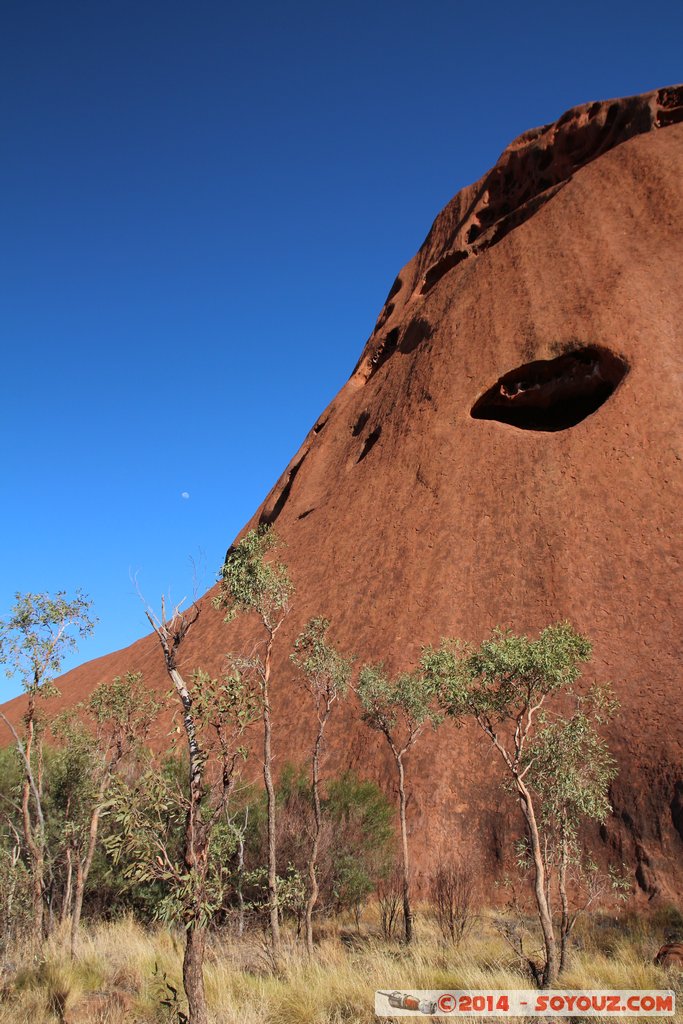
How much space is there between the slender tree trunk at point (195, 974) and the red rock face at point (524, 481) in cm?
1049

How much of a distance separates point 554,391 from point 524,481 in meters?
6.47

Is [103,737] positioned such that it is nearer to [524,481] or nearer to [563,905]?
[563,905]

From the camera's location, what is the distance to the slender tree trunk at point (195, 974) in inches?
240

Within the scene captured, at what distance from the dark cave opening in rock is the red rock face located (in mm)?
103

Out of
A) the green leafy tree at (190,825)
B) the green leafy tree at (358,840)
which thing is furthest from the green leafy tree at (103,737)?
the green leafy tree at (190,825)

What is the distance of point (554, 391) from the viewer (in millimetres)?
27906

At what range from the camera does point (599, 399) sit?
90.6 ft

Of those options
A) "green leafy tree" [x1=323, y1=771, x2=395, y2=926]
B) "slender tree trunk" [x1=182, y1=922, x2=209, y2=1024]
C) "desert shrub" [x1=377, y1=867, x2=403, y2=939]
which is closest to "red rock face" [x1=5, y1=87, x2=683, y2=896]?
"desert shrub" [x1=377, y1=867, x2=403, y2=939]

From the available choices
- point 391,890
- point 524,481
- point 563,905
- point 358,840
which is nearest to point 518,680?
point 563,905

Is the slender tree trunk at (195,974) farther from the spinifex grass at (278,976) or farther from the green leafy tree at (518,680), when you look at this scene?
the green leafy tree at (518,680)

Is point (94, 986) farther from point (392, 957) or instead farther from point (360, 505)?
point (360, 505)

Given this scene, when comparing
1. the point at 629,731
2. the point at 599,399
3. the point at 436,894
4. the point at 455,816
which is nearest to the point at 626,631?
the point at 629,731

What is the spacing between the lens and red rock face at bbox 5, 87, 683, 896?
16.4m

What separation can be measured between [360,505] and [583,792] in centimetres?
1954
